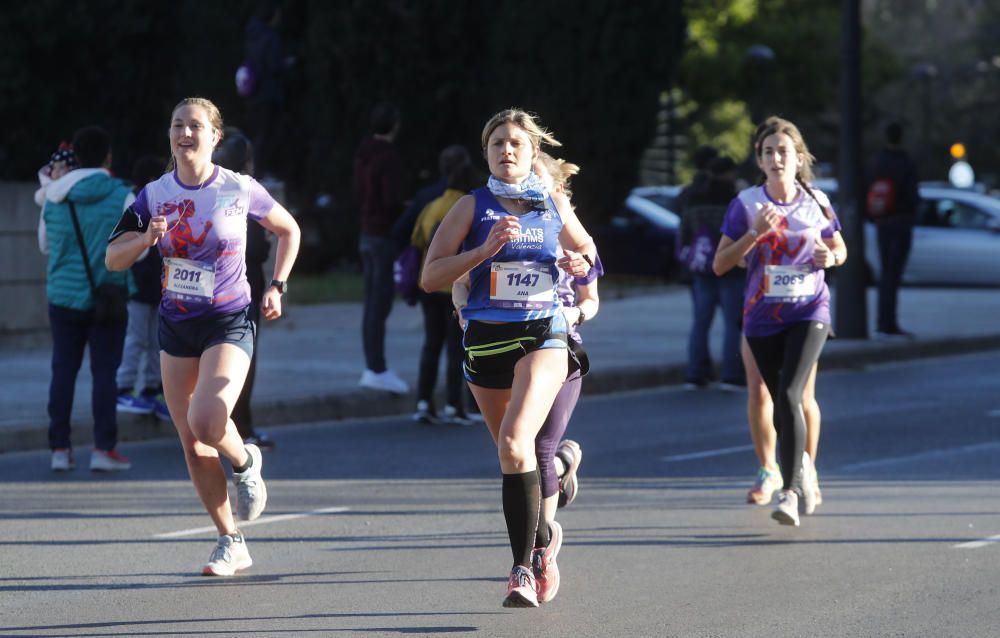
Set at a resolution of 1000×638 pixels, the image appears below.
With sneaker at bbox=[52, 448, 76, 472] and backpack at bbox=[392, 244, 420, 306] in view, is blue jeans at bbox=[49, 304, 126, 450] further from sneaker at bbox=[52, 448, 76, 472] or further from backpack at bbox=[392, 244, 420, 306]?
backpack at bbox=[392, 244, 420, 306]

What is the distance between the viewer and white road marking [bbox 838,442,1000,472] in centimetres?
1005

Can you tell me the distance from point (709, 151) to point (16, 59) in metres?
6.94

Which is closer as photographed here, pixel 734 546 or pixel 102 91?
pixel 734 546

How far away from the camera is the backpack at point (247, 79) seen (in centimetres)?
1625

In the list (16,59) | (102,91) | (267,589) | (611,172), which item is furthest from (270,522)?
(611,172)

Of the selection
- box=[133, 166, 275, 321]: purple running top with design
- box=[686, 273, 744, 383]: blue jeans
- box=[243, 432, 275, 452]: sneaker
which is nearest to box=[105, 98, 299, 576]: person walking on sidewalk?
box=[133, 166, 275, 321]: purple running top with design

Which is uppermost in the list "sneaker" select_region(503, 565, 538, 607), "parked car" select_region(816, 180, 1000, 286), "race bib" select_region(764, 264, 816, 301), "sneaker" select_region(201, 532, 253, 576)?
"race bib" select_region(764, 264, 816, 301)

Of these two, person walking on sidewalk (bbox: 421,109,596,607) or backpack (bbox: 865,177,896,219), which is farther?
backpack (bbox: 865,177,896,219)

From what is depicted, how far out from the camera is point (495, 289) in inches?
244

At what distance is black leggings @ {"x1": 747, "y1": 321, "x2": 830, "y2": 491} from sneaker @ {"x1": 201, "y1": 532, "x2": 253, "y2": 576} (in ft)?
8.21

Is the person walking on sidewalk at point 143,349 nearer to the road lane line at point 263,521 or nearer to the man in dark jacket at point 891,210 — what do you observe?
the road lane line at point 263,521

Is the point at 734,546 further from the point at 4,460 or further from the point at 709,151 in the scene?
the point at 709,151

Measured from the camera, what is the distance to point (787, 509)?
25.7 feet

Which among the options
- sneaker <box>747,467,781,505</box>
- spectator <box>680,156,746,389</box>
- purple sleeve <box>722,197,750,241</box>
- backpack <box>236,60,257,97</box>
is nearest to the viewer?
purple sleeve <box>722,197,750,241</box>
